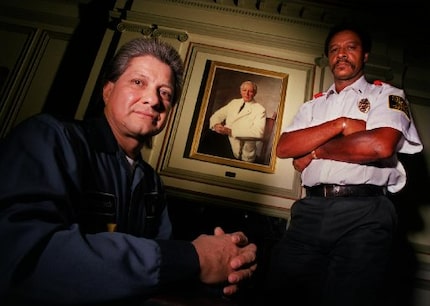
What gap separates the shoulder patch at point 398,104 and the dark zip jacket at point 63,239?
4.05 ft

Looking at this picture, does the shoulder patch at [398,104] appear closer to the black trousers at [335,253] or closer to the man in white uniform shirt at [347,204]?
the man in white uniform shirt at [347,204]

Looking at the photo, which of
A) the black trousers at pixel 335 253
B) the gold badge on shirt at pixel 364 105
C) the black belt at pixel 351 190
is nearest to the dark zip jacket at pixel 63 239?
the black trousers at pixel 335 253

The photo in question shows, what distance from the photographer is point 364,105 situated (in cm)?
154

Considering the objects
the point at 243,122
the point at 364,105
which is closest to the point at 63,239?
the point at 364,105

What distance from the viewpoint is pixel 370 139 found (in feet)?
4.35

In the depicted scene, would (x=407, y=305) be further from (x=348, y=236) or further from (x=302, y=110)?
(x=302, y=110)

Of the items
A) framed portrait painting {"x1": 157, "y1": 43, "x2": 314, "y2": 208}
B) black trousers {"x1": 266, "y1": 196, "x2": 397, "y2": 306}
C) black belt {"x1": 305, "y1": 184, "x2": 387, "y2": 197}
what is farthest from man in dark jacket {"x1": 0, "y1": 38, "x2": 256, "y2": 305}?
framed portrait painting {"x1": 157, "y1": 43, "x2": 314, "y2": 208}

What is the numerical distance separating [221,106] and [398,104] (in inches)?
63.4

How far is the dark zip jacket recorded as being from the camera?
54 cm

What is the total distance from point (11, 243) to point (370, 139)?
52.2 inches

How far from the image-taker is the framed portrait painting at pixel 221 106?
8.46 feet

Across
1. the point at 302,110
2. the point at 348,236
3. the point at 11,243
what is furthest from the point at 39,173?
the point at 302,110

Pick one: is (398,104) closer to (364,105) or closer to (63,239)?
(364,105)

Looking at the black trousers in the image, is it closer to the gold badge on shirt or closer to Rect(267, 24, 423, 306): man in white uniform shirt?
Rect(267, 24, 423, 306): man in white uniform shirt
